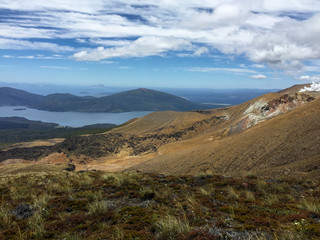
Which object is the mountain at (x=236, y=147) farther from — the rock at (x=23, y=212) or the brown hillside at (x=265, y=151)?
the rock at (x=23, y=212)

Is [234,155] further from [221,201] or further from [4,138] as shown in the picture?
[4,138]

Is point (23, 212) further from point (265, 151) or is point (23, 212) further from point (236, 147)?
point (236, 147)

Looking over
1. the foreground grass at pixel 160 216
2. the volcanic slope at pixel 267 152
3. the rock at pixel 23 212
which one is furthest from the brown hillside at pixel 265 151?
the rock at pixel 23 212

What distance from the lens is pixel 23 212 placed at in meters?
7.10

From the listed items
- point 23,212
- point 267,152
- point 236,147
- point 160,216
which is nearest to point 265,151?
point 267,152

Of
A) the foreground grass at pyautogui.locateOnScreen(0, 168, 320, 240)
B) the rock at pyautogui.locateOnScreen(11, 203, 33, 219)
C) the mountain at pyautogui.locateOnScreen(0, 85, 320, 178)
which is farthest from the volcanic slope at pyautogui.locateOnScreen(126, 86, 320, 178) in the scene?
the rock at pyautogui.locateOnScreen(11, 203, 33, 219)

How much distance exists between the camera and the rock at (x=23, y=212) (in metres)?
6.81

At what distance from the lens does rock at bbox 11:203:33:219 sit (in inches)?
268

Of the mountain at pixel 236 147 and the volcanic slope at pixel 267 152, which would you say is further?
the mountain at pixel 236 147

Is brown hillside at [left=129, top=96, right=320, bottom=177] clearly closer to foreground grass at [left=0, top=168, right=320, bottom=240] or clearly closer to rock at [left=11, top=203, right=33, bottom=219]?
foreground grass at [left=0, top=168, right=320, bottom=240]

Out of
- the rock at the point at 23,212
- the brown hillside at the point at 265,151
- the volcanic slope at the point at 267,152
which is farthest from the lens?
the brown hillside at the point at 265,151

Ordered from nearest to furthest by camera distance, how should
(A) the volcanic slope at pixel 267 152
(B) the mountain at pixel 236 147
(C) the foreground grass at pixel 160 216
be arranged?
(C) the foreground grass at pixel 160 216 < (A) the volcanic slope at pixel 267 152 < (B) the mountain at pixel 236 147

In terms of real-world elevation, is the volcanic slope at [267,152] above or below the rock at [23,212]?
below

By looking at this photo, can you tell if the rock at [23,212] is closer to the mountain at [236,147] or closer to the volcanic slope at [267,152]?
the mountain at [236,147]
